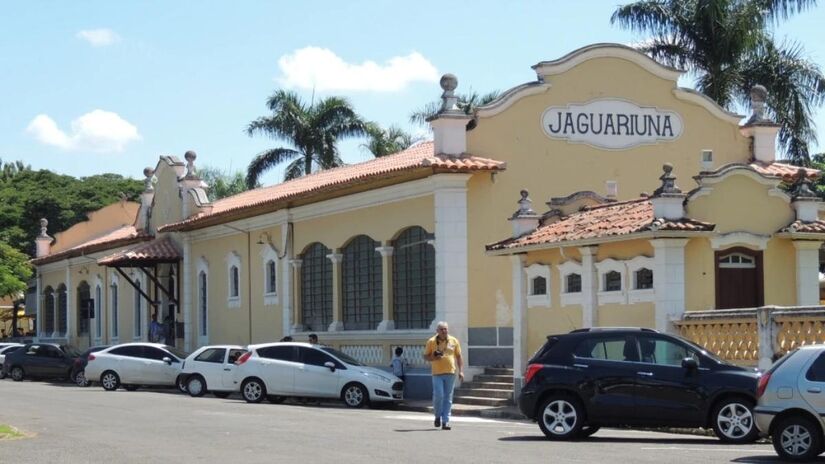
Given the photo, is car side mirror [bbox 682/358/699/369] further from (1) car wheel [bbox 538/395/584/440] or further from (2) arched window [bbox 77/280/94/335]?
(2) arched window [bbox 77/280/94/335]

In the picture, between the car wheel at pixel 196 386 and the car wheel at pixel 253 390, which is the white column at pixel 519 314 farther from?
the car wheel at pixel 196 386

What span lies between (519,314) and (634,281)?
3538mm

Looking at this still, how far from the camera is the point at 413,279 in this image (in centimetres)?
3238

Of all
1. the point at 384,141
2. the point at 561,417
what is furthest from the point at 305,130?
the point at 561,417

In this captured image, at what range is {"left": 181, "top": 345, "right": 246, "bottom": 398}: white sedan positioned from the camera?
107 feet

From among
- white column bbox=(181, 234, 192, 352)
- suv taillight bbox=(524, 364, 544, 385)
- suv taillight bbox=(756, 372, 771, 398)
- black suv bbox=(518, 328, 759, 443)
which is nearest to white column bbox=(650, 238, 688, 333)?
black suv bbox=(518, 328, 759, 443)

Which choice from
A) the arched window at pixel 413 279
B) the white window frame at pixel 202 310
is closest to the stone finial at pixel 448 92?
the arched window at pixel 413 279

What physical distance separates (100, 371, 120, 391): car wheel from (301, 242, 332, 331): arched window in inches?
209

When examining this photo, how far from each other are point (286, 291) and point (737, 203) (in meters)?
16.8

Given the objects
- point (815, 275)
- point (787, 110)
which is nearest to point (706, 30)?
point (787, 110)

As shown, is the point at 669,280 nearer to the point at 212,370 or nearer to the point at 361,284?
the point at 361,284

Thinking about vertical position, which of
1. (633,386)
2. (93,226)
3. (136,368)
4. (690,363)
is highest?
(93,226)

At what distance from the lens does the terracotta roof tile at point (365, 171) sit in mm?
29702

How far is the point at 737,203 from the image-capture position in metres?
24.4
